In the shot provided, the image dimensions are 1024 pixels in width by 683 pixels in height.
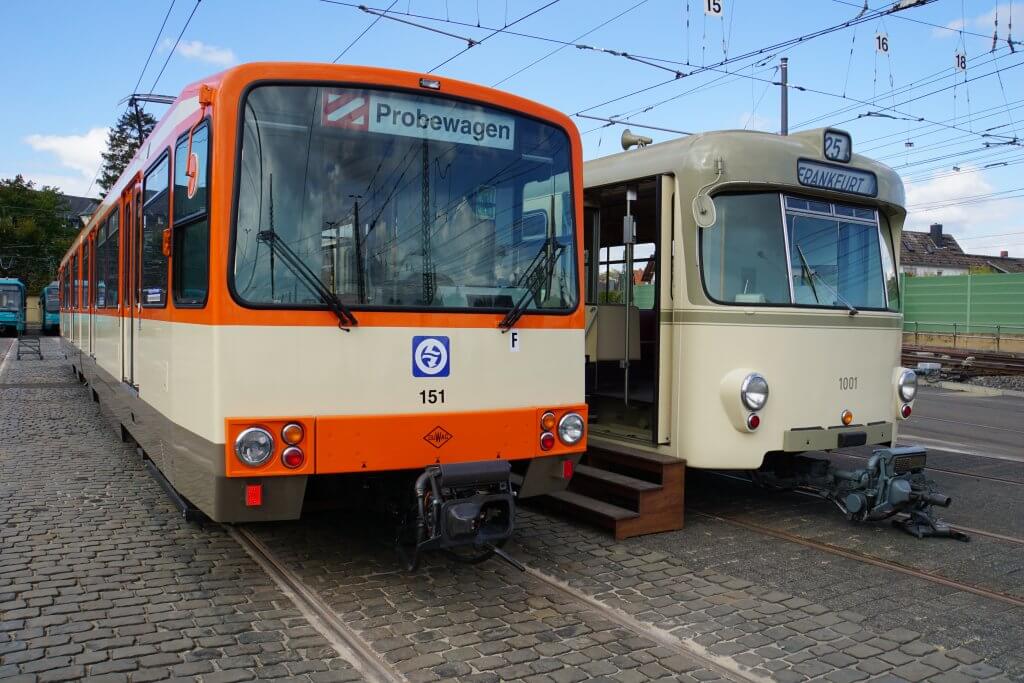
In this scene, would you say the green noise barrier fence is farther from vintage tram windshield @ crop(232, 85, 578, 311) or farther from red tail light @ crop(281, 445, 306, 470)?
red tail light @ crop(281, 445, 306, 470)

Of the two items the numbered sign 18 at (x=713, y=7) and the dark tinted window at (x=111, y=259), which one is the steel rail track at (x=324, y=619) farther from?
the numbered sign 18 at (x=713, y=7)

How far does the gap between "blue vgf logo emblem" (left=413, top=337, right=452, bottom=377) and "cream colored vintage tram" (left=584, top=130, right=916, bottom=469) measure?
2432 millimetres

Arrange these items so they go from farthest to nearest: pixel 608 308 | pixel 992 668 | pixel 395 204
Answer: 1. pixel 608 308
2. pixel 395 204
3. pixel 992 668

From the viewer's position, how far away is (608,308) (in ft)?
25.6

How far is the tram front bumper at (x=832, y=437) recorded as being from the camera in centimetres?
657

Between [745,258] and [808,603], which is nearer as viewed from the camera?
[808,603]

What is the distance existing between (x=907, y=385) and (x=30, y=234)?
6908 cm

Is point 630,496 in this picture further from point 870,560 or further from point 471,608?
point 471,608

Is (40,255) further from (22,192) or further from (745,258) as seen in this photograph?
(745,258)

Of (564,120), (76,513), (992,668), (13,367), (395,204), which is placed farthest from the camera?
(13,367)

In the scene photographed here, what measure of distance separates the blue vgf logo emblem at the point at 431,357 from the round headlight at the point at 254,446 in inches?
35.9

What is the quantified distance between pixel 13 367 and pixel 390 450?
2300cm

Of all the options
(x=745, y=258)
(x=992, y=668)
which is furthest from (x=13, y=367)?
(x=992, y=668)

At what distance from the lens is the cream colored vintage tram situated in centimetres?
658
